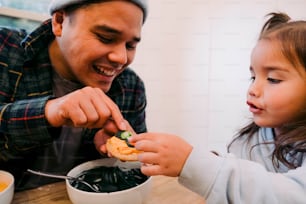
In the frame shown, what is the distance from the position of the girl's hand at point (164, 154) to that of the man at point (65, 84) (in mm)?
178

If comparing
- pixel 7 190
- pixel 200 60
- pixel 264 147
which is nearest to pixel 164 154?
pixel 7 190

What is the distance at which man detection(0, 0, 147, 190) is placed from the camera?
27.7 inches

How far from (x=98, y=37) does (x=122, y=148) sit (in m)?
0.35

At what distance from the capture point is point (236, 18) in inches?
90.7

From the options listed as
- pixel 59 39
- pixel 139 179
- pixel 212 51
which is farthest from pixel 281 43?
pixel 212 51

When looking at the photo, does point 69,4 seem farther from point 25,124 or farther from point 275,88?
point 275,88

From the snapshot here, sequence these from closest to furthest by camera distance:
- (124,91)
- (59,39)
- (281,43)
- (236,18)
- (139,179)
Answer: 1. (139,179)
2. (281,43)
3. (59,39)
4. (124,91)
5. (236,18)

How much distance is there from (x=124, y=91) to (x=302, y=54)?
2.10 ft

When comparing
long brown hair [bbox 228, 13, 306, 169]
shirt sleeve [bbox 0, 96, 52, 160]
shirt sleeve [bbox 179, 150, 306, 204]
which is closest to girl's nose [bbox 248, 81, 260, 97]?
long brown hair [bbox 228, 13, 306, 169]

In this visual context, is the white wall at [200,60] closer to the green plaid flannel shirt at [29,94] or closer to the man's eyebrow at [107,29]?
the green plaid flannel shirt at [29,94]

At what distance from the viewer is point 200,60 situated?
236 centimetres

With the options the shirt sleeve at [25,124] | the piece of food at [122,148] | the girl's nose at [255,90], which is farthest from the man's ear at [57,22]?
the girl's nose at [255,90]

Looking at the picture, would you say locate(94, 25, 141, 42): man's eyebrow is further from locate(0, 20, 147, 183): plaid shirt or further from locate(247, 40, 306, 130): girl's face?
locate(247, 40, 306, 130): girl's face

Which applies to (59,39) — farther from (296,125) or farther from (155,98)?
(155,98)
